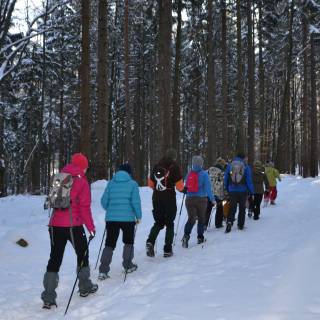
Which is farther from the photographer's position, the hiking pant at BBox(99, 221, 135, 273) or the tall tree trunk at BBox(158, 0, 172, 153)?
the tall tree trunk at BBox(158, 0, 172, 153)

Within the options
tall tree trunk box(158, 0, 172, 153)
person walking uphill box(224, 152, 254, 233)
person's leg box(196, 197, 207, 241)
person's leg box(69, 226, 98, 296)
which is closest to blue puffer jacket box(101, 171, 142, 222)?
person's leg box(69, 226, 98, 296)

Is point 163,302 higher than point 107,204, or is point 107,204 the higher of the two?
point 107,204

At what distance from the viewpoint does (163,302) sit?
5941 millimetres

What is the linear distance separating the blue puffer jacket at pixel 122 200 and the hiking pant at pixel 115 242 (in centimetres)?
11

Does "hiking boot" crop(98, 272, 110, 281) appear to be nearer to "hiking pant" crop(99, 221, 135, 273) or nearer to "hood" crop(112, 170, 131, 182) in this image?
"hiking pant" crop(99, 221, 135, 273)

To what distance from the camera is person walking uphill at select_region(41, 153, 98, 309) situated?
664cm

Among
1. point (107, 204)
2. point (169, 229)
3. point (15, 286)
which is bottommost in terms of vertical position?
point (15, 286)

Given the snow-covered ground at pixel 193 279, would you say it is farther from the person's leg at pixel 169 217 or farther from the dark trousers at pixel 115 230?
the dark trousers at pixel 115 230

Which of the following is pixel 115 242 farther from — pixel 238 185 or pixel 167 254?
pixel 238 185

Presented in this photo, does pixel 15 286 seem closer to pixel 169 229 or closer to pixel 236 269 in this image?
pixel 169 229

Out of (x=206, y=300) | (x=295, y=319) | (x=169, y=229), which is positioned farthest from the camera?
(x=169, y=229)

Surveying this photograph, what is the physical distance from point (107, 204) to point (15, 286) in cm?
209

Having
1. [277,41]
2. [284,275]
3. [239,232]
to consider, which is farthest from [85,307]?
[277,41]

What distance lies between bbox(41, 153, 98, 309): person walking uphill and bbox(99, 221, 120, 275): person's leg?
0.86 metres
